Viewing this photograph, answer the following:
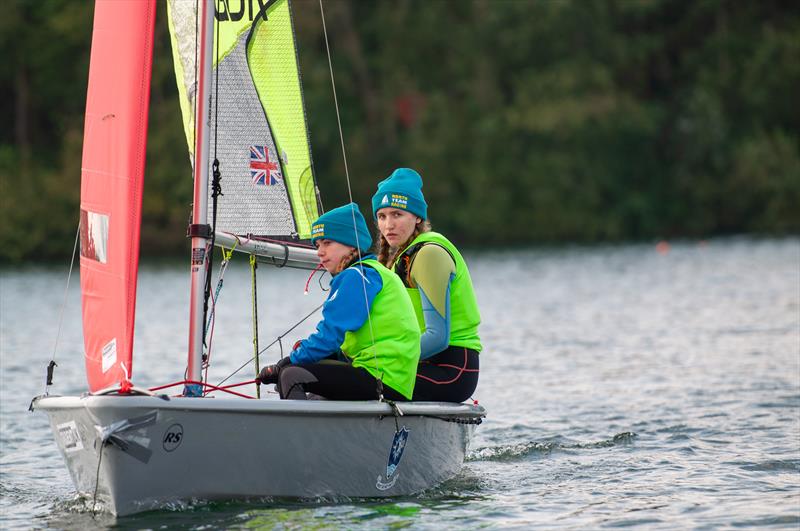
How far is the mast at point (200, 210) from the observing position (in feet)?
Answer: 23.4

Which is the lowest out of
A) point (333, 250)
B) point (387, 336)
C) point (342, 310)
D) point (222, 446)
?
point (222, 446)

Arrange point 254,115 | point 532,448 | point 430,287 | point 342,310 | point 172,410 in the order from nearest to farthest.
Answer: point 172,410
point 342,310
point 430,287
point 254,115
point 532,448

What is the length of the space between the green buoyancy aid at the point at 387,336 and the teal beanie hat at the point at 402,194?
614 mm

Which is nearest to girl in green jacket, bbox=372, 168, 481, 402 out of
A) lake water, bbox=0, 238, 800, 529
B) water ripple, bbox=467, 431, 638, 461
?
lake water, bbox=0, 238, 800, 529

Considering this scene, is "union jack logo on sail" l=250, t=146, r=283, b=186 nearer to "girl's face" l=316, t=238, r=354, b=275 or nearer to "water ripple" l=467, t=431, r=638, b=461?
"girl's face" l=316, t=238, r=354, b=275

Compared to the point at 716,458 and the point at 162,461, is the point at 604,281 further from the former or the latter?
the point at 162,461

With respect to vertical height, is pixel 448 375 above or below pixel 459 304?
below

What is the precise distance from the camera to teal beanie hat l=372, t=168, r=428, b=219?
771 cm

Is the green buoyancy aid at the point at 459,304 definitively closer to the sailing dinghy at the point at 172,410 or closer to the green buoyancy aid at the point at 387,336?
the sailing dinghy at the point at 172,410

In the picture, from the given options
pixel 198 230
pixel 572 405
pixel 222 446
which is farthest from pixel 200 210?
pixel 572 405

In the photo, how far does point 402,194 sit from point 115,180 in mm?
1709

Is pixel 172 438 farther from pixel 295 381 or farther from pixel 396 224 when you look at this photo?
pixel 396 224

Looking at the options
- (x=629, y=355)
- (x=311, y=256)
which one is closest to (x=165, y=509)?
(x=311, y=256)

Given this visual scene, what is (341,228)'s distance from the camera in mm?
7109
